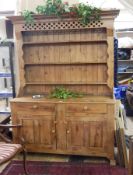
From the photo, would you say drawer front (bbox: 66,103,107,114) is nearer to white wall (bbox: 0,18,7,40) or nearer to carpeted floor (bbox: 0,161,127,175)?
carpeted floor (bbox: 0,161,127,175)

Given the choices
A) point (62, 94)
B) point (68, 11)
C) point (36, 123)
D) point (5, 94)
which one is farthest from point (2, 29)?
point (36, 123)

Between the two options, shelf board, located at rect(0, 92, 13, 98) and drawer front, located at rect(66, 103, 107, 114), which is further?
shelf board, located at rect(0, 92, 13, 98)

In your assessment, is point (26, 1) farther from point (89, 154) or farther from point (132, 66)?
point (132, 66)

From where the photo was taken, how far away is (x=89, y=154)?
2836 millimetres

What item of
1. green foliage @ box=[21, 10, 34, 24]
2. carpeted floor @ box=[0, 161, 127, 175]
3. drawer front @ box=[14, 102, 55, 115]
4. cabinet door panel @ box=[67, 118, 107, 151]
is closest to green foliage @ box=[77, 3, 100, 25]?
green foliage @ box=[21, 10, 34, 24]

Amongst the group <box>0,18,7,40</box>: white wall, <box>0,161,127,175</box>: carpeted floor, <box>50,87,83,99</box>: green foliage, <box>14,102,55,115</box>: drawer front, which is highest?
<box>0,18,7,40</box>: white wall

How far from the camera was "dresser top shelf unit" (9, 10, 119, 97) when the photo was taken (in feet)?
9.68

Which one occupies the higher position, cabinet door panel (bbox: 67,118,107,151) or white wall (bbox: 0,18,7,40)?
white wall (bbox: 0,18,7,40)

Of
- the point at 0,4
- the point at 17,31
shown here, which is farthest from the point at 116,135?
the point at 0,4

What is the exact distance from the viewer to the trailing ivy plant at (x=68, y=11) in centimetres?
274

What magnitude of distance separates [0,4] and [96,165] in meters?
3.72

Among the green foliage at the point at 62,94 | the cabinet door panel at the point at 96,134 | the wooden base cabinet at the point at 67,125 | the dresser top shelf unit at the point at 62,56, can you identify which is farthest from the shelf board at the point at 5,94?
the cabinet door panel at the point at 96,134

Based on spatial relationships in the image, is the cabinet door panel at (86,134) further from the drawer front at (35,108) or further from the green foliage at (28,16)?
the green foliage at (28,16)

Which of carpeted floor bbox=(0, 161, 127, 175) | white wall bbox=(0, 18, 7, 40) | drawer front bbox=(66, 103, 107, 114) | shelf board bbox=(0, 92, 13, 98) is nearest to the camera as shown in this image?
carpeted floor bbox=(0, 161, 127, 175)
